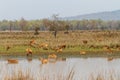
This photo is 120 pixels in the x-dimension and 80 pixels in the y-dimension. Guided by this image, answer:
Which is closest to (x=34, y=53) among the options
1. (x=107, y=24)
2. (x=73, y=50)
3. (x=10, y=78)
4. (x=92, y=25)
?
(x=73, y=50)

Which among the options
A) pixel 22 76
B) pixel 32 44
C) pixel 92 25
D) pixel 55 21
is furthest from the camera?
pixel 92 25

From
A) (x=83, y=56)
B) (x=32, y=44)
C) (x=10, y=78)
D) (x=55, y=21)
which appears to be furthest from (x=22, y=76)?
(x=55, y=21)

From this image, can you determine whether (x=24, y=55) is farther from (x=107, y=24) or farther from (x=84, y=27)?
(x=107, y=24)

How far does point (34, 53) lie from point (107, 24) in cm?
15806

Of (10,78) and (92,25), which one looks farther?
(92,25)

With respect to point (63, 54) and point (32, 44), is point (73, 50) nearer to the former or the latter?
point (63, 54)

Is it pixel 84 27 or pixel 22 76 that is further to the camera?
pixel 84 27

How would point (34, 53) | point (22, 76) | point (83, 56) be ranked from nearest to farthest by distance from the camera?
1. point (22, 76)
2. point (83, 56)
3. point (34, 53)

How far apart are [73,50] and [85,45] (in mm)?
3409

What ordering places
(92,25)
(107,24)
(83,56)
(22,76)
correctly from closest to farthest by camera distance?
1. (22,76)
2. (83,56)
3. (92,25)
4. (107,24)

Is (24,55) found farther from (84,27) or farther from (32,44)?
(84,27)

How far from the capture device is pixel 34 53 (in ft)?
110

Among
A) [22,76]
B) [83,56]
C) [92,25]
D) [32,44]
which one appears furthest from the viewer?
[92,25]

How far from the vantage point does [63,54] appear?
33.0 m
